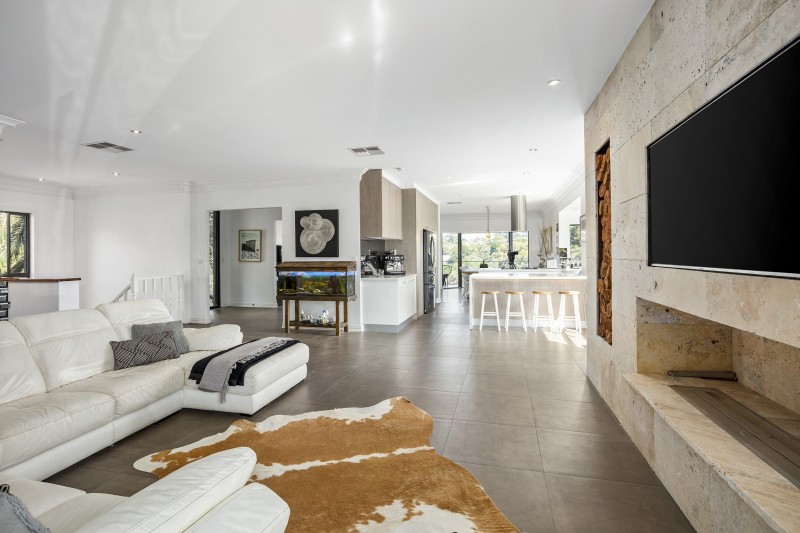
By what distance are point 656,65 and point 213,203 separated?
25.2 ft

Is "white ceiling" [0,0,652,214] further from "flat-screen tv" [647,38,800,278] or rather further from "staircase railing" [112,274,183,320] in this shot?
"staircase railing" [112,274,183,320]

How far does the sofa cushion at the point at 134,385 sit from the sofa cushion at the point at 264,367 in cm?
18

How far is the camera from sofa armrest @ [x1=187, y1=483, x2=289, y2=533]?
1055 mm

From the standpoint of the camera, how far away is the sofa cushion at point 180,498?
98 centimetres

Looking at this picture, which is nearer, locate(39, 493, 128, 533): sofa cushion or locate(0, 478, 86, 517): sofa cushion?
locate(39, 493, 128, 533): sofa cushion

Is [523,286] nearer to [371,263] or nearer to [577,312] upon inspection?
[577,312]

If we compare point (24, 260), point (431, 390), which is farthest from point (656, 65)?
point (24, 260)

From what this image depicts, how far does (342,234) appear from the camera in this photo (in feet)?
23.4

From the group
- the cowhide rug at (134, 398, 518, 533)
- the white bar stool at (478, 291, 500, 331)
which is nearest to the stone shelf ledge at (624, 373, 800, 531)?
the cowhide rug at (134, 398, 518, 533)

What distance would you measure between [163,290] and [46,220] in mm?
3089

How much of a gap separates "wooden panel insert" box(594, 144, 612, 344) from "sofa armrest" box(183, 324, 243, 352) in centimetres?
368

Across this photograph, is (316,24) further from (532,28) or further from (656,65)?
(656,65)

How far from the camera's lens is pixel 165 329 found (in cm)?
379

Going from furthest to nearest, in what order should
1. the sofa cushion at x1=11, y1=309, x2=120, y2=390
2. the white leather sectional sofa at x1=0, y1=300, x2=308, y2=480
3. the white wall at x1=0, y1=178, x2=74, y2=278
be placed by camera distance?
the white wall at x1=0, y1=178, x2=74, y2=278 < the sofa cushion at x1=11, y1=309, x2=120, y2=390 < the white leather sectional sofa at x1=0, y1=300, x2=308, y2=480
